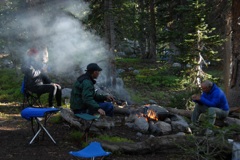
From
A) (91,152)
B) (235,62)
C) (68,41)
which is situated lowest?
(91,152)

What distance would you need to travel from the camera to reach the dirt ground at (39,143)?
4.86 m

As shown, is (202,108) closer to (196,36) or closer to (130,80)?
(196,36)

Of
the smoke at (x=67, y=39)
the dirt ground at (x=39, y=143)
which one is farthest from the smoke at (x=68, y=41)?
the dirt ground at (x=39, y=143)

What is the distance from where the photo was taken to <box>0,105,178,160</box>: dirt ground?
4.86m

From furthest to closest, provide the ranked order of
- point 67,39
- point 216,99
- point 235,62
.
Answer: point 67,39 < point 235,62 < point 216,99

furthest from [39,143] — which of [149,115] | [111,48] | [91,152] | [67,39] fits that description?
[67,39]

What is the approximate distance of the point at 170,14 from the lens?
17.9m

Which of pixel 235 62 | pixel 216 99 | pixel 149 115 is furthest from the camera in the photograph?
pixel 235 62

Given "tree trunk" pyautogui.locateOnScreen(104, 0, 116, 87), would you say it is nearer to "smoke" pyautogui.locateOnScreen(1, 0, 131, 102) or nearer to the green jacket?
"smoke" pyautogui.locateOnScreen(1, 0, 131, 102)

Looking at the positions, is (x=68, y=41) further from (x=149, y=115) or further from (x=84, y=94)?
(x=84, y=94)

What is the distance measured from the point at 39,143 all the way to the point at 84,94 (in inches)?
48.5

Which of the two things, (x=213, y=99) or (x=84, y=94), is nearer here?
(x=84, y=94)

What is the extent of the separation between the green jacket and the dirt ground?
0.68 metres

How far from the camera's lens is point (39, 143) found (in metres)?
5.56
